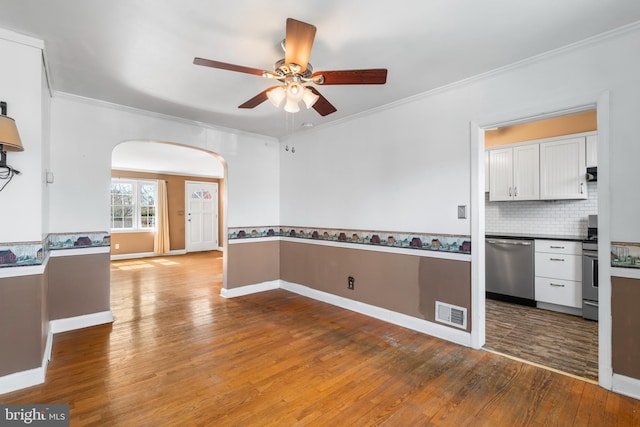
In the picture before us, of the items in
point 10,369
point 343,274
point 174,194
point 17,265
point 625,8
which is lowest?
point 10,369

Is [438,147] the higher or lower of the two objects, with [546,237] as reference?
higher

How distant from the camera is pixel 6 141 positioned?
1.98m

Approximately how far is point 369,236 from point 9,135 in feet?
10.7

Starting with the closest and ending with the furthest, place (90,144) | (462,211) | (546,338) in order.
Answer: (462,211), (546,338), (90,144)

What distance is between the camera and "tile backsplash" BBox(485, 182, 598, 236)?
13.1ft

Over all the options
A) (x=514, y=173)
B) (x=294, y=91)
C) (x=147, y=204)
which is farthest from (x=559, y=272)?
(x=147, y=204)

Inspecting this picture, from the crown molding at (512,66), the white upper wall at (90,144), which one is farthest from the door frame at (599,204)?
the white upper wall at (90,144)

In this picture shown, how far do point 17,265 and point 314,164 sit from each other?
331cm

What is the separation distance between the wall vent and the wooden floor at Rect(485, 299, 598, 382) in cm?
33

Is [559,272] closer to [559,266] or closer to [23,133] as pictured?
[559,266]

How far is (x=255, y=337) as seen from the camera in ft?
10.1

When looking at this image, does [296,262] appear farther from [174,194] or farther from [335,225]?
[174,194]

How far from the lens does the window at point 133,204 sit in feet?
26.5

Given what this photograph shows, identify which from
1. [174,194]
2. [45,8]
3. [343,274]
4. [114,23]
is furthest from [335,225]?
[174,194]
